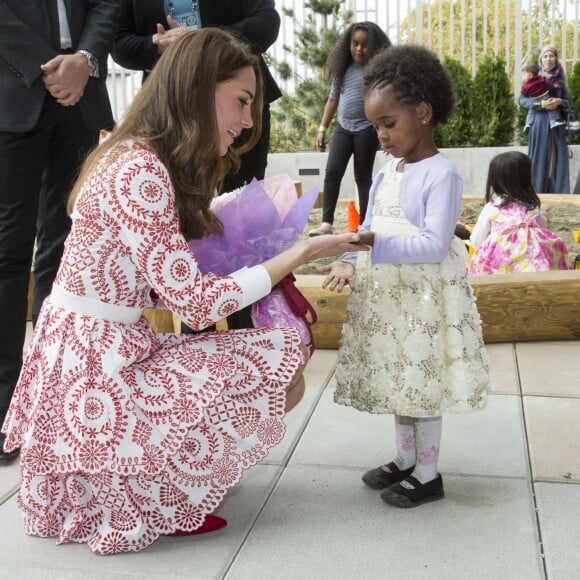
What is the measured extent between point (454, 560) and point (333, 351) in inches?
84.4

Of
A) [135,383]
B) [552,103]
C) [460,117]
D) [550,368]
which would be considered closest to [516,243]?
[550,368]

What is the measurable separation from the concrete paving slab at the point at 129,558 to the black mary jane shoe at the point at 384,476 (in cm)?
41

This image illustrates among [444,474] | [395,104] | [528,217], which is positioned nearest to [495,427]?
[444,474]

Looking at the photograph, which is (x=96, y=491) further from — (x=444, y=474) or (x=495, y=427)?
(x=495, y=427)

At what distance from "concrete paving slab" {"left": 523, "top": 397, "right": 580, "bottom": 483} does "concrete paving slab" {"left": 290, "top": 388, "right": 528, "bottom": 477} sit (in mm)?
44

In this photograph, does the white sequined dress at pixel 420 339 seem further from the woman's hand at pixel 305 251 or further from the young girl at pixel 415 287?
the woman's hand at pixel 305 251

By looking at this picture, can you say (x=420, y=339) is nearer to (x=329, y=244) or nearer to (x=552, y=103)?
(x=329, y=244)

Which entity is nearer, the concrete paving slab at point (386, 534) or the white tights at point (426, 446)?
the concrete paving slab at point (386, 534)

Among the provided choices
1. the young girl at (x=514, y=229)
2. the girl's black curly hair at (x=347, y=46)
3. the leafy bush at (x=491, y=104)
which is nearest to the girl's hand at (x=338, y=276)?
the young girl at (x=514, y=229)

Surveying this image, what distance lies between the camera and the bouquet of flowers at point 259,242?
2.59 metres

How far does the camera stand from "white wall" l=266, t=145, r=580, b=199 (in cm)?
1119

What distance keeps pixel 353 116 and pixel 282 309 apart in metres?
4.37

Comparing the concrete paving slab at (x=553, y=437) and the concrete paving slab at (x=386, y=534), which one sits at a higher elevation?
the concrete paving slab at (x=386, y=534)

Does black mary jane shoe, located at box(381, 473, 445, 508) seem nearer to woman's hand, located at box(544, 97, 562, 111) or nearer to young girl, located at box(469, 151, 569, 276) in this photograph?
young girl, located at box(469, 151, 569, 276)
